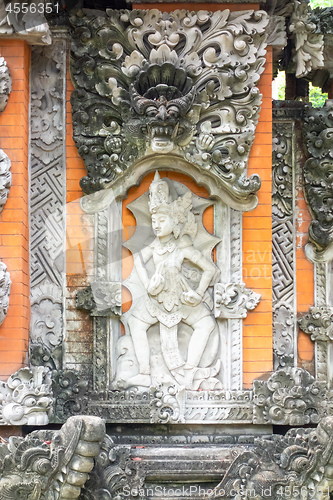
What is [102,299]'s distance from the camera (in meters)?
7.18

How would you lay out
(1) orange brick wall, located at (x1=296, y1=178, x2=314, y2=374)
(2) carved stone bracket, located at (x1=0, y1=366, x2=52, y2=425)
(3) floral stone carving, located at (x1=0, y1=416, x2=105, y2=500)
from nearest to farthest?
1. (3) floral stone carving, located at (x1=0, y1=416, x2=105, y2=500)
2. (2) carved stone bracket, located at (x1=0, y1=366, x2=52, y2=425)
3. (1) orange brick wall, located at (x1=296, y1=178, x2=314, y2=374)

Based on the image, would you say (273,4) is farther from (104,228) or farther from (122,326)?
(122,326)

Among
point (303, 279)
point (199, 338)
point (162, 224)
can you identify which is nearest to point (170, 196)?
point (162, 224)

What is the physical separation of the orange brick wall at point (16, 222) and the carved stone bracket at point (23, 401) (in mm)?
136

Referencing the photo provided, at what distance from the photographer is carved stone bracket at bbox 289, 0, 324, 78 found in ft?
24.7

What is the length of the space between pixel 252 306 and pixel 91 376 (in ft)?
5.42

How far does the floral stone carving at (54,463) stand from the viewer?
5996 millimetres

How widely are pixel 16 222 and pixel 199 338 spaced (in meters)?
2.01

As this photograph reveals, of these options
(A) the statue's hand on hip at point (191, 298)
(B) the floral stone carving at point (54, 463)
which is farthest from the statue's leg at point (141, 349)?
(B) the floral stone carving at point (54, 463)

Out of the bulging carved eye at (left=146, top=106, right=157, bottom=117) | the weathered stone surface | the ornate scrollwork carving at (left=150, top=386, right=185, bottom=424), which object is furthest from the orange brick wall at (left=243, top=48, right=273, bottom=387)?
the weathered stone surface

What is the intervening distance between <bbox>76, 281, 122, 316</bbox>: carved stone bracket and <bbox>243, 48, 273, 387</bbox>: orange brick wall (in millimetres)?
1226

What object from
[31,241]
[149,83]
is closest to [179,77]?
[149,83]

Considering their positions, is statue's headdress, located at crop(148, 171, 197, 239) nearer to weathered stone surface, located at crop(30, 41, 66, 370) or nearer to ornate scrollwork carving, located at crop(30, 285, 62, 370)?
weathered stone surface, located at crop(30, 41, 66, 370)

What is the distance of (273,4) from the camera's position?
24.7 feet
